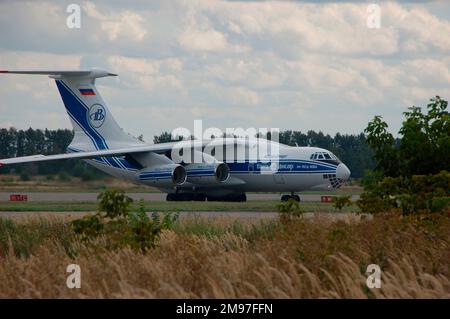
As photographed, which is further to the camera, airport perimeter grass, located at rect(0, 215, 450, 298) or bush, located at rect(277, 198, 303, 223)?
bush, located at rect(277, 198, 303, 223)

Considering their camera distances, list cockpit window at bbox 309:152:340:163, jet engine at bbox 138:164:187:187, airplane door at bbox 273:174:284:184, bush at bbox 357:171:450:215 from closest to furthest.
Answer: bush at bbox 357:171:450:215 < cockpit window at bbox 309:152:340:163 < jet engine at bbox 138:164:187:187 < airplane door at bbox 273:174:284:184

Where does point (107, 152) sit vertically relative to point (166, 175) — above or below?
above

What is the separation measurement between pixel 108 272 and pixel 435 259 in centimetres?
475

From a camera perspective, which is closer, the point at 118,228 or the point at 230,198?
the point at 118,228

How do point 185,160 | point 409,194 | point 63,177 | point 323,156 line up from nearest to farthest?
point 409,194
point 63,177
point 323,156
point 185,160

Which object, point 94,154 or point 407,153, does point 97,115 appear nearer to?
point 94,154

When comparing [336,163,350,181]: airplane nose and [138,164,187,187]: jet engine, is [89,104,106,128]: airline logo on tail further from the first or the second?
[336,163,350,181]: airplane nose

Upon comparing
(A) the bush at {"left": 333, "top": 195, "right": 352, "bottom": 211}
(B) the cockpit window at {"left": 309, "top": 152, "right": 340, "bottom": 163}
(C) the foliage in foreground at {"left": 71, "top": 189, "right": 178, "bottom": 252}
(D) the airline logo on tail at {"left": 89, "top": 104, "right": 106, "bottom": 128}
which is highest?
(D) the airline logo on tail at {"left": 89, "top": 104, "right": 106, "bottom": 128}

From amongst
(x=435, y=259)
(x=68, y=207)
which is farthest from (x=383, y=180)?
(x=68, y=207)

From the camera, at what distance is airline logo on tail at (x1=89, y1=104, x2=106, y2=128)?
158ft

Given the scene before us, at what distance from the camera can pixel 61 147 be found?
56000 mm

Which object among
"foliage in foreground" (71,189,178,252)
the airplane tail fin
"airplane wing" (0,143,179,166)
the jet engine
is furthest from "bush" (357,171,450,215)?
the airplane tail fin

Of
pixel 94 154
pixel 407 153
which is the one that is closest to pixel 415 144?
pixel 407 153

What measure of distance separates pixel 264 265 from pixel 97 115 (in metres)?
35.9
